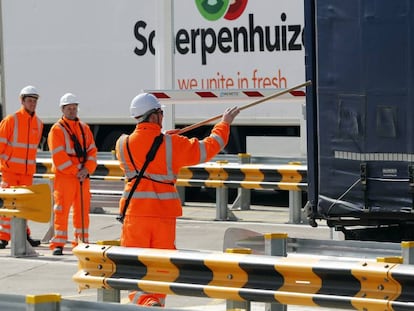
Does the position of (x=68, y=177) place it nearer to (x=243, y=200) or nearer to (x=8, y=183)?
(x=8, y=183)

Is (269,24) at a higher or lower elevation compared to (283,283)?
higher

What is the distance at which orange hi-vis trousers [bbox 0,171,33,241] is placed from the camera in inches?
519

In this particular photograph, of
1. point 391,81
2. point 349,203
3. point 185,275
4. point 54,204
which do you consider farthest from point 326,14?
point 54,204

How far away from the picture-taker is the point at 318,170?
9.72 meters

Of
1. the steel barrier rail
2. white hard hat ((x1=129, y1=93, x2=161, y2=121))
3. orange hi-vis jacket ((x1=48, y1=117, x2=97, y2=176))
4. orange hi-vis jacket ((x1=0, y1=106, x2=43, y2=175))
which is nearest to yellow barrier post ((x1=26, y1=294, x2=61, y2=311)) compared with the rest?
white hard hat ((x1=129, y1=93, x2=161, y2=121))

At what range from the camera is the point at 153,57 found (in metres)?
18.4

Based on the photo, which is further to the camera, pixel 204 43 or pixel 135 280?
pixel 204 43

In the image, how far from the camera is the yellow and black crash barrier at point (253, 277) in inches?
275

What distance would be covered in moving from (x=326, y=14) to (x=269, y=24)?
310 inches

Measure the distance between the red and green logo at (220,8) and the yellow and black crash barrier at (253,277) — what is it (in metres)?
9.90

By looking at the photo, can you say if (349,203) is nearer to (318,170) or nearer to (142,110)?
(318,170)

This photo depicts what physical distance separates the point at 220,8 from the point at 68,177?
5.71 meters

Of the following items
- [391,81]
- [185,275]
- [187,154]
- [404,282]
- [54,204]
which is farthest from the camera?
[54,204]

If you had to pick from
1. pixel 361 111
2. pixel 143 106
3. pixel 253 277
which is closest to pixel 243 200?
pixel 361 111
